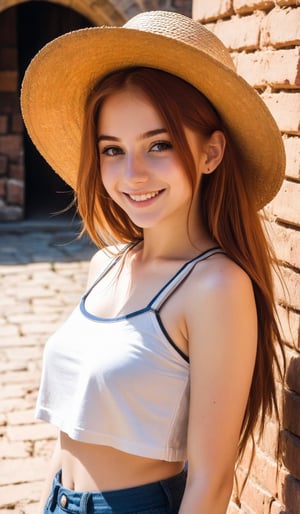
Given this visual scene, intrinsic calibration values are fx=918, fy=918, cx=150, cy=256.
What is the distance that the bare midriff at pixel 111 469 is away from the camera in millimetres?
2066

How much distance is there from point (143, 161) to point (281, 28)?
0.62 m

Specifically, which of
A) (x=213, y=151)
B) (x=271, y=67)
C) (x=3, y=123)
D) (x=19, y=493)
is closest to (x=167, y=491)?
(x=213, y=151)

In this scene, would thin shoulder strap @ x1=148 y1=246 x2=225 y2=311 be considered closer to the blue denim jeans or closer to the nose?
the nose

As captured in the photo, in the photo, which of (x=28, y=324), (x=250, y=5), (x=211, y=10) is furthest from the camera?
(x=28, y=324)

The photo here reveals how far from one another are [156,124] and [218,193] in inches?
9.3

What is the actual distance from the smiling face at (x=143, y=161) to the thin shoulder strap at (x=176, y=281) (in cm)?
13

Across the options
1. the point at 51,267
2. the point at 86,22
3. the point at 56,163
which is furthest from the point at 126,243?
the point at 86,22

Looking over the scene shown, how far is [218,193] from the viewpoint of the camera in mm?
2166

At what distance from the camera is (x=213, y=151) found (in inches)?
85.0

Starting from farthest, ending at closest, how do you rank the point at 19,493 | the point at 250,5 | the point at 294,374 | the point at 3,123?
the point at 3,123 → the point at 19,493 → the point at 250,5 → the point at 294,374

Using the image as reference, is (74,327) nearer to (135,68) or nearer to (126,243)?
(126,243)

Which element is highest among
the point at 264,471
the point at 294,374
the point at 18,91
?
the point at 294,374

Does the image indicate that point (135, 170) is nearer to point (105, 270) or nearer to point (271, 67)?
point (105, 270)

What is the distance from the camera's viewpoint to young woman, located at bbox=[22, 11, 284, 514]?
6.37 ft
